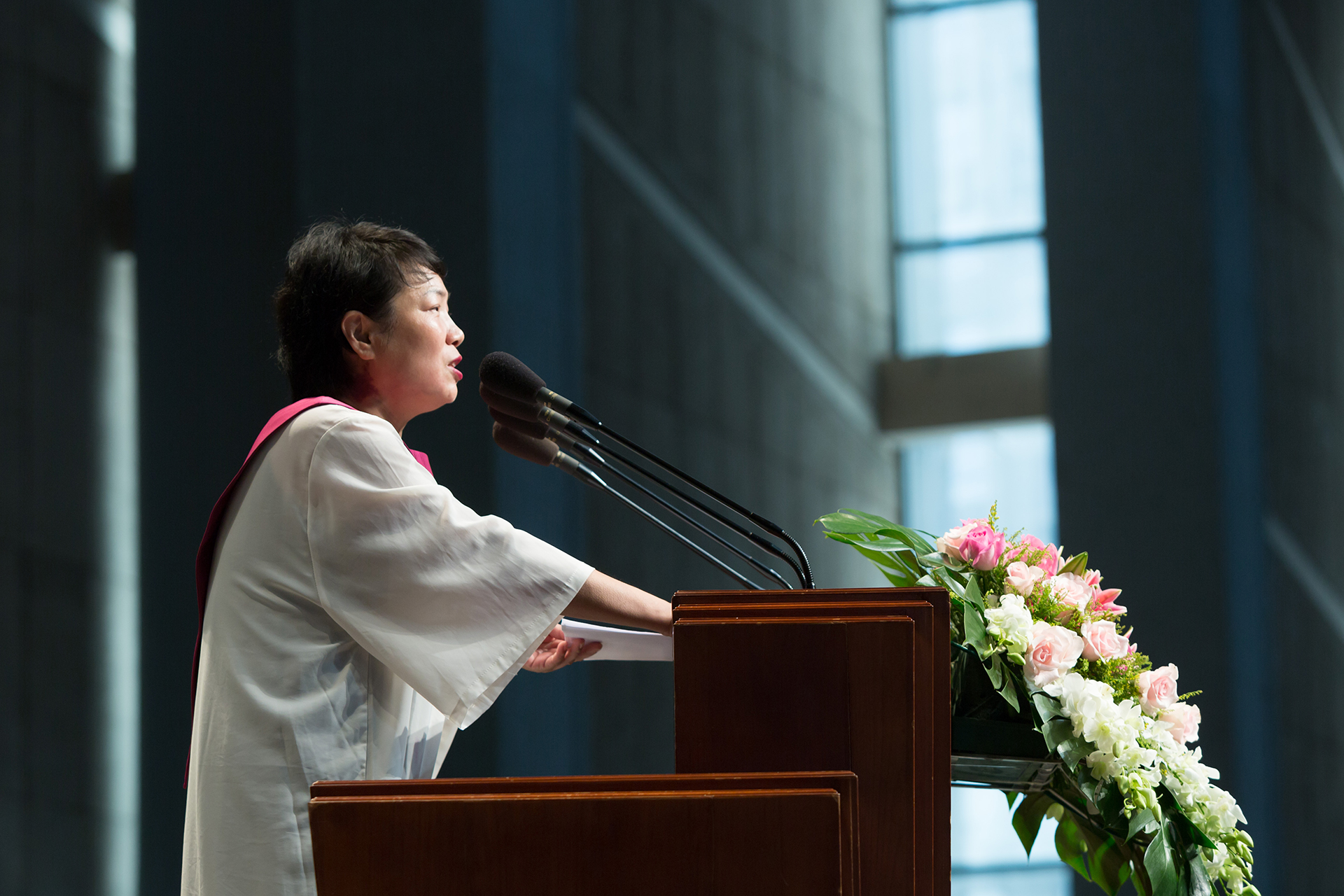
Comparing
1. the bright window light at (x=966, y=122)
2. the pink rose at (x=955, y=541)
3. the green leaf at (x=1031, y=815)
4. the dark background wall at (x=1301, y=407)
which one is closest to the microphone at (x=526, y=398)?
the pink rose at (x=955, y=541)

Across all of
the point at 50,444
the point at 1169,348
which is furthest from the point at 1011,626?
the point at 50,444

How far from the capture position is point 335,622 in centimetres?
172

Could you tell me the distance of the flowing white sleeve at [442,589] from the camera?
5.19 feet

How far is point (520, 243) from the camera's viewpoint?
5.04m

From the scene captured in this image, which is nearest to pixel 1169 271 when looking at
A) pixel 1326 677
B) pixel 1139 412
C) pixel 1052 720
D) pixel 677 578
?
pixel 1139 412

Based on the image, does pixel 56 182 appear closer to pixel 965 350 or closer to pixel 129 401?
pixel 129 401

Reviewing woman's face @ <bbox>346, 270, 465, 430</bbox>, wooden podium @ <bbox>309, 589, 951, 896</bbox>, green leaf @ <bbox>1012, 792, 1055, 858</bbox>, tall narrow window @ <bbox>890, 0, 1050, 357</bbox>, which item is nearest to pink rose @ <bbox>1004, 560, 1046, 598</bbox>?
green leaf @ <bbox>1012, 792, 1055, 858</bbox>

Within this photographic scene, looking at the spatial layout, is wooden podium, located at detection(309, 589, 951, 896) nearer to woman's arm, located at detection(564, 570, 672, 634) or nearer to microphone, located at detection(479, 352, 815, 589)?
woman's arm, located at detection(564, 570, 672, 634)

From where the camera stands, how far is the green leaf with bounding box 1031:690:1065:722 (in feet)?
5.10

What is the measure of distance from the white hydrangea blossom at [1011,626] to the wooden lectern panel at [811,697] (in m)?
0.33

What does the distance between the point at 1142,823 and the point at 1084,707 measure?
0.13 m

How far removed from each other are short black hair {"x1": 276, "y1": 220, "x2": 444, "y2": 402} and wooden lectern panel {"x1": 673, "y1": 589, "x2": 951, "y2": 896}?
0.81 meters

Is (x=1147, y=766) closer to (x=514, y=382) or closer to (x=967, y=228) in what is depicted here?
(x=514, y=382)

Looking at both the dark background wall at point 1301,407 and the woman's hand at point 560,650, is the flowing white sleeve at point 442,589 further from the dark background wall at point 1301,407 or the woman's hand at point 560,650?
the dark background wall at point 1301,407
